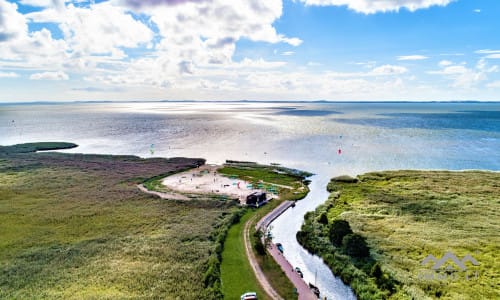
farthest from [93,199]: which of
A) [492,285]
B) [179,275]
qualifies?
[492,285]

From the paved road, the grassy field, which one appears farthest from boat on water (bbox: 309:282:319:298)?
the grassy field

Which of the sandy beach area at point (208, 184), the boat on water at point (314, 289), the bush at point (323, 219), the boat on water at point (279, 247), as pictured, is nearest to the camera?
the boat on water at point (314, 289)

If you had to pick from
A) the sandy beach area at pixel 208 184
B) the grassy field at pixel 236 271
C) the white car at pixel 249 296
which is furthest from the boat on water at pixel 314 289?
the sandy beach area at pixel 208 184

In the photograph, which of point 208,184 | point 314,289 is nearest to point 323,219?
point 314,289

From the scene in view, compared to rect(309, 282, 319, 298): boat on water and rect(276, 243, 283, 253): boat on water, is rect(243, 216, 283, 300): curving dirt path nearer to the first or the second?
rect(276, 243, 283, 253): boat on water

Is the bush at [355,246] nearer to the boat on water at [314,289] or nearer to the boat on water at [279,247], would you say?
the boat on water at [279,247]

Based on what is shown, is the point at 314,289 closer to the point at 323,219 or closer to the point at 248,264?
the point at 248,264

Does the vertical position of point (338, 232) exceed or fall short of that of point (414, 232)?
it exceeds it
